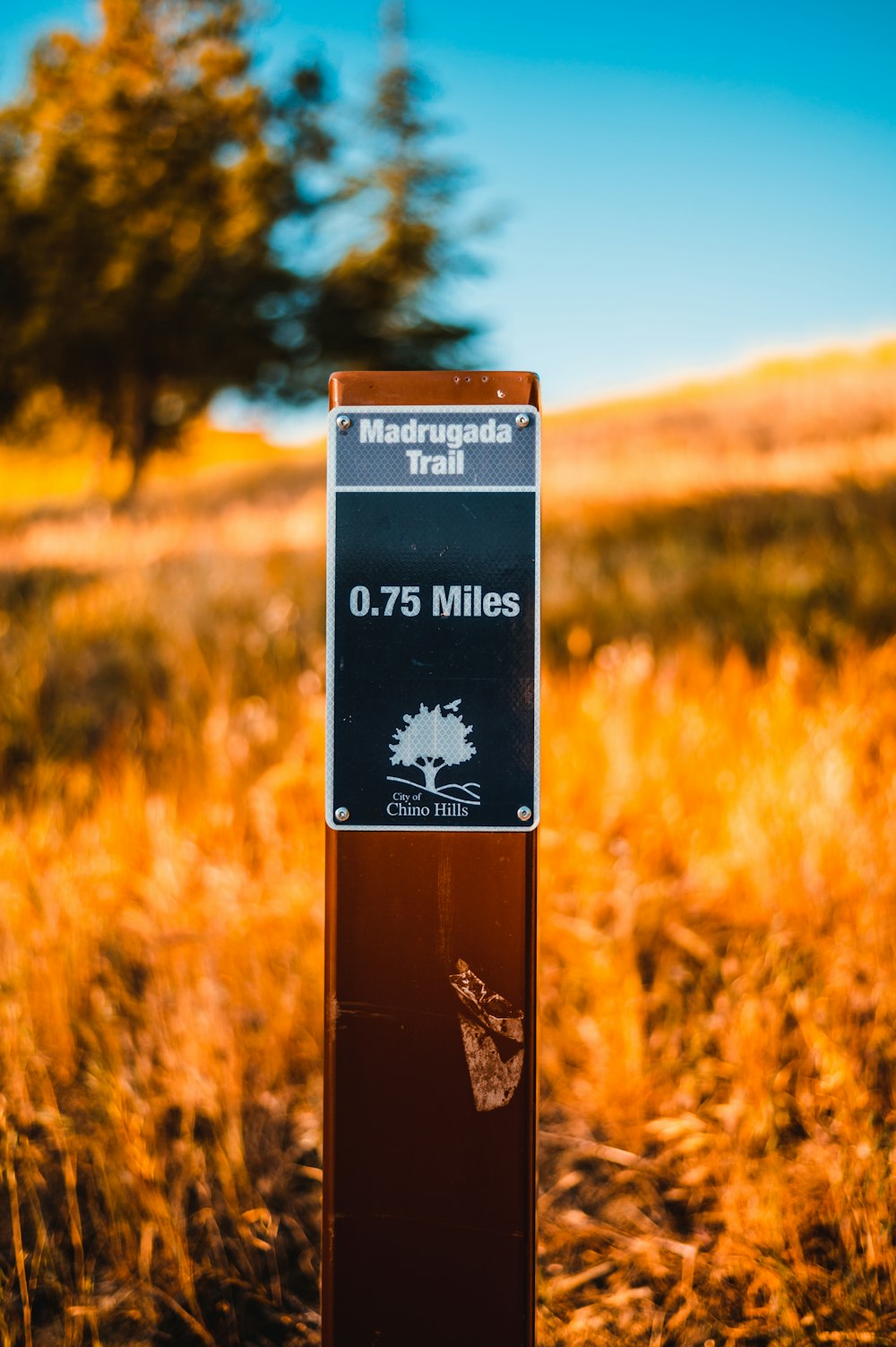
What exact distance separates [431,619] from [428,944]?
0.47 m

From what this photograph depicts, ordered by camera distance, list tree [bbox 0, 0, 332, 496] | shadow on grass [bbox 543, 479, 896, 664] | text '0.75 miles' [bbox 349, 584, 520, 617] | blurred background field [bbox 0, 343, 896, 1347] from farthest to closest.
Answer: tree [bbox 0, 0, 332, 496]
shadow on grass [bbox 543, 479, 896, 664]
blurred background field [bbox 0, 343, 896, 1347]
text '0.75 miles' [bbox 349, 584, 520, 617]

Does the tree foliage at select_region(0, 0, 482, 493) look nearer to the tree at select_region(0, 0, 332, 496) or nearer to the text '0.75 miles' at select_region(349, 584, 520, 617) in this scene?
the tree at select_region(0, 0, 332, 496)

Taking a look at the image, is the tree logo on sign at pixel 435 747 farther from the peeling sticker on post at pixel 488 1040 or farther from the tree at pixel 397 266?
the tree at pixel 397 266

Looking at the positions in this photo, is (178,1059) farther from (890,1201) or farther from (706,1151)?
(890,1201)

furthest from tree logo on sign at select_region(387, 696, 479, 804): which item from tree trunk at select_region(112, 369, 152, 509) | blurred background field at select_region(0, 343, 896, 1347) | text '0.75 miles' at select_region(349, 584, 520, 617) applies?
tree trunk at select_region(112, 369, 152, 509)

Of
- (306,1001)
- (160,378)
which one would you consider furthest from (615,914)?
(160,378)

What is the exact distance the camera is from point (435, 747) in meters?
1.32

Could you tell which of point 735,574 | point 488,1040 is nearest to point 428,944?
point 488,1040

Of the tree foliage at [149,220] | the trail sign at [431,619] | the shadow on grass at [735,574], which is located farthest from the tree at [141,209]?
the trail sign at [431,619]

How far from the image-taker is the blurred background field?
1.87 metres

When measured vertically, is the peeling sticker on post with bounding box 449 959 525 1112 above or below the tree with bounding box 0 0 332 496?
below

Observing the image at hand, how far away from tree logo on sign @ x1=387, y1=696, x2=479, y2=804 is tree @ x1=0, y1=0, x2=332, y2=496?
19.0 m

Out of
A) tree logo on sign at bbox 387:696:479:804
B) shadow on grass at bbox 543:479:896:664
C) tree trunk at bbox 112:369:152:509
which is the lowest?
tree logo on sign at bbox 387:696:479:804

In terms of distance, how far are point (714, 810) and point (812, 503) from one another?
164 inches
